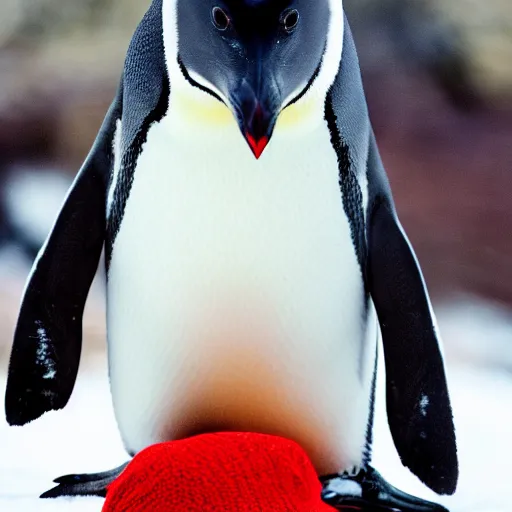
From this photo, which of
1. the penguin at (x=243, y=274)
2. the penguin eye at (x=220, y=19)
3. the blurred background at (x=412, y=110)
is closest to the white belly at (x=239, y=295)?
the penguin at (x=243, y=274)

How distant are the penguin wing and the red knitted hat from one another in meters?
0.22

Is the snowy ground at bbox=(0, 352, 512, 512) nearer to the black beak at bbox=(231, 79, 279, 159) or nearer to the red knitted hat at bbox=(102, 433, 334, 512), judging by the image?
the red knitted hat at bbox=(102, 433, 334, 512)

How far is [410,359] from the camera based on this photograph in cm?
87

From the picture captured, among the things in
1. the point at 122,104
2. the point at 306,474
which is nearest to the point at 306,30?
the point at 122,104

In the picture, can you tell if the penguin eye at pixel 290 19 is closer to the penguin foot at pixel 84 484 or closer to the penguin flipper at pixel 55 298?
the penguin flipper at pixel 55 298

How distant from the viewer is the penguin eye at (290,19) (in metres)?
0.68

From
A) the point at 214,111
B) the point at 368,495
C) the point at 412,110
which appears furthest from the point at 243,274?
the point at 412,110

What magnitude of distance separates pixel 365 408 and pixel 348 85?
34cm

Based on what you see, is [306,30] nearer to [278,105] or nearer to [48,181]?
[278,105]

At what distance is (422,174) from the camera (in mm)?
1885

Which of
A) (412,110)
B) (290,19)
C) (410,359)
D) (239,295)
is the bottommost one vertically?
(410,359)

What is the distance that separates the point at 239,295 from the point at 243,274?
0.02 meters

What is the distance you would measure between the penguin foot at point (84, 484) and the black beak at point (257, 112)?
18.5 inches

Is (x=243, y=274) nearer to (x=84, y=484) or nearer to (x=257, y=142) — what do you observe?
(x=257, y=142)
